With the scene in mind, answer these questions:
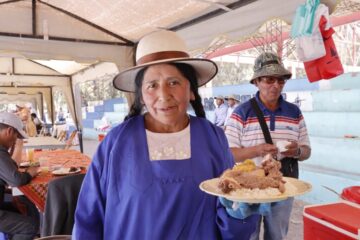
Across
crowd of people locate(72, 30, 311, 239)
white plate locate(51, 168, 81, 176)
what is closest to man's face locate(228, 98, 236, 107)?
white plate locate(51, 168, 81, 176)

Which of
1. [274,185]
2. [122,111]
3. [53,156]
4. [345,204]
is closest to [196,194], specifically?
[274,185]

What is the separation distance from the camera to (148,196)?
1185 mm

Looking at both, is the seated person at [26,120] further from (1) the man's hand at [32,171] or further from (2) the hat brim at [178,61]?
(2) the hat brim at [178,61]

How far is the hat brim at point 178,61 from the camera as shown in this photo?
4.15 feet

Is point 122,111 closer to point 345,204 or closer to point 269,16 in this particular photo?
point 269,16

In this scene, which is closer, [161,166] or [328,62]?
[161,166]

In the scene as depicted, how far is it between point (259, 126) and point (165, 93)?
1208 millimetres

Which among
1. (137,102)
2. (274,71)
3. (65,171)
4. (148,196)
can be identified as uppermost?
(274,71)

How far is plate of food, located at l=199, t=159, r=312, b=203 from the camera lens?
100 cm

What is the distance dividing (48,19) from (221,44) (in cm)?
260

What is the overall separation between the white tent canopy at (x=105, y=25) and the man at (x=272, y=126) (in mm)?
827

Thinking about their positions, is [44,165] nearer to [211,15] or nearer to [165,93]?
[211,15]

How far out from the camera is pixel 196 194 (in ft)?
3.97

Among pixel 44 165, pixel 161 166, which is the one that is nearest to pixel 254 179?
pixel 161 166
